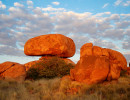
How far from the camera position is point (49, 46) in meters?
18.0

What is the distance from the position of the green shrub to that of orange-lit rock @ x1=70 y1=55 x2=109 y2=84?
616 centimetres

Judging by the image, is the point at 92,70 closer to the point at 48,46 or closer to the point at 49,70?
the point at 49,70

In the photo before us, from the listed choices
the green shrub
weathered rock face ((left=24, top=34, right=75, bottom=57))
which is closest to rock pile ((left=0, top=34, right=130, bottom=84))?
weathered rock face ((left=24, top=34, right=75, bottom=57))

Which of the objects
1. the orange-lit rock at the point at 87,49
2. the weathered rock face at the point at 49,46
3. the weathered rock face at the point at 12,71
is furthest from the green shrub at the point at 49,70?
the orange-lit rock at the point at 87,49

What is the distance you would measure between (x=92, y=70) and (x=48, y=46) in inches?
439

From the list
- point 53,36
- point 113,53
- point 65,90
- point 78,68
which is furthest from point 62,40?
point 65,90

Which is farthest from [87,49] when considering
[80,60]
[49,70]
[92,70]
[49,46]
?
[49,46]

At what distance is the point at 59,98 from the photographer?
5914mm

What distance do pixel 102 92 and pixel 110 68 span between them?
6.78 ft

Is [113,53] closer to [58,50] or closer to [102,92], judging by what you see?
[58,50]

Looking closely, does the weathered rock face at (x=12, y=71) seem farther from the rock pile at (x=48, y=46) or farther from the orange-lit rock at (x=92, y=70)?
the orange-lit rock at (x=92, y=70)

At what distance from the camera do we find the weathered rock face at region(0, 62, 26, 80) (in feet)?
38.0

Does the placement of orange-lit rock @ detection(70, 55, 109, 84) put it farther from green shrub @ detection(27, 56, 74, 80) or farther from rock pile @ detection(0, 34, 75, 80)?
rock pile @ detection(0, 34, 75, 80)

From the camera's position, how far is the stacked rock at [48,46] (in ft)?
58.8
